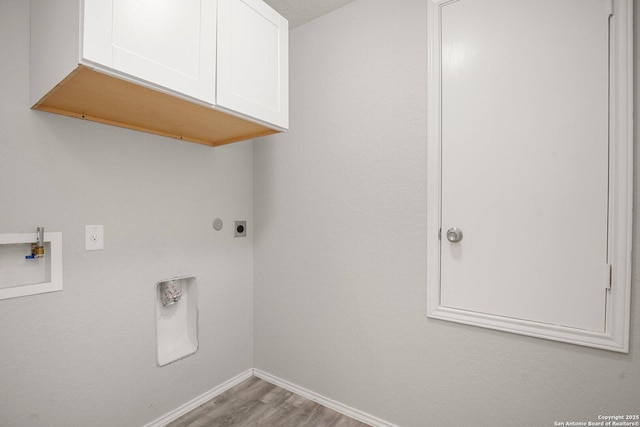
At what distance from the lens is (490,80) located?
1.37 m

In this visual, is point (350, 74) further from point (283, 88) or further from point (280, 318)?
point (280, 318)

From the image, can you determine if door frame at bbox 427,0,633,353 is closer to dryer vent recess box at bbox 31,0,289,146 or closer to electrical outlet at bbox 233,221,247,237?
dryer vent recess box at bbox 31,0,289,146

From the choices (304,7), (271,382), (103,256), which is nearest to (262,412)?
(271,382)

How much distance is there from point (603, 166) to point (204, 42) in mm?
1672

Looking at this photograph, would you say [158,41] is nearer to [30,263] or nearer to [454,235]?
[30,263]

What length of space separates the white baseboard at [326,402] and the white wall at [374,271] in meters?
0.04

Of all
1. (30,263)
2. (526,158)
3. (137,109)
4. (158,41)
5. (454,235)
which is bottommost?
(30,263)

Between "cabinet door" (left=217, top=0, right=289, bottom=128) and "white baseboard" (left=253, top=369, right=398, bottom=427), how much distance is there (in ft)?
5.61

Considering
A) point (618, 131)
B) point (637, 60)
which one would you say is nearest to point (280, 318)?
point (618, 131)

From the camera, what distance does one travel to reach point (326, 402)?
6.14 ft

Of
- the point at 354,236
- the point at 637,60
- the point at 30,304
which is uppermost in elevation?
the point at 637,60

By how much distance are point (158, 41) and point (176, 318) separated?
1523mm

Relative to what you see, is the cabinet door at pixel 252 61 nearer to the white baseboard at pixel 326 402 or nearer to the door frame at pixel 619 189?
the door frame at pixel 619 189

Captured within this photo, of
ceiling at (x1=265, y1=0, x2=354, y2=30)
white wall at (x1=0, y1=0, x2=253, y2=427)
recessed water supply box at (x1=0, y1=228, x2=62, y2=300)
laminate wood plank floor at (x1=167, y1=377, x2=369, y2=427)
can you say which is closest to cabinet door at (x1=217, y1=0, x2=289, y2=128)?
ceiling at (x1=265, y1=0, x2=354, y2=30)
